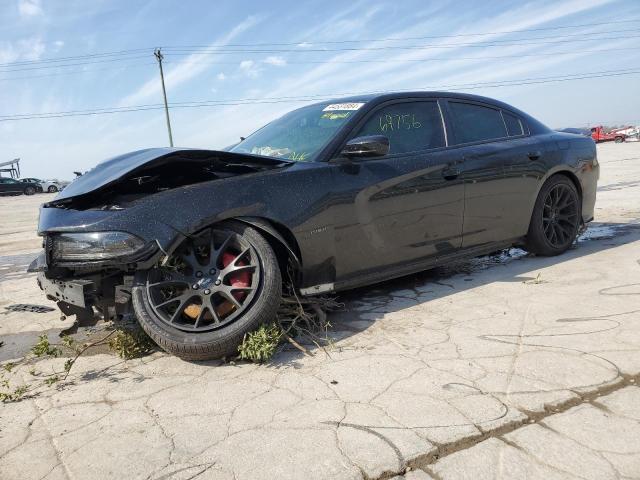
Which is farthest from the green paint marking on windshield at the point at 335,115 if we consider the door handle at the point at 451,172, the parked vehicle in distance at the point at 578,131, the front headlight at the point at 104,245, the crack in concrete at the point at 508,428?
the parked vehicle in distance at the point at 578,131

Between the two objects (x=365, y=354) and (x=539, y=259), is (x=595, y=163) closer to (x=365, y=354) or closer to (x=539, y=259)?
(x=539, y=259)

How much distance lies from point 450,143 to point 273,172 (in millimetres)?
1622

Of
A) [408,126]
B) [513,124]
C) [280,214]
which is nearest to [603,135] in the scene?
[513,124]

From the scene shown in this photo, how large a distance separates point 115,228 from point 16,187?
42221 mm

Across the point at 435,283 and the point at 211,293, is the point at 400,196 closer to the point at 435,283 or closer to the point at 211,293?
the point at 435,283

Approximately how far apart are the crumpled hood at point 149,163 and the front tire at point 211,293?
0.38 m

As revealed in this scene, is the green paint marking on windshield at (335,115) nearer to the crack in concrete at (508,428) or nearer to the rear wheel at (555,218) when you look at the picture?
the rear wheel at (555,218)

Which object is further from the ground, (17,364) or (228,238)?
(228,238)

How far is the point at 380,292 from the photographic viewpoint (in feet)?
13.4

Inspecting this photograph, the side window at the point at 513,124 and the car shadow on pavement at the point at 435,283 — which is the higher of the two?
the side window at the point at 513,124

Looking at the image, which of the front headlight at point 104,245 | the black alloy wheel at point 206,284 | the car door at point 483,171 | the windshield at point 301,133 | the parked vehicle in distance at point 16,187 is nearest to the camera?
the front headlight at point 104,245

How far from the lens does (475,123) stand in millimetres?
4316

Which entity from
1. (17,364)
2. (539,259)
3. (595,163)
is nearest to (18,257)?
(17,364)

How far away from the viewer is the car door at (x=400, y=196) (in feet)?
10.9
